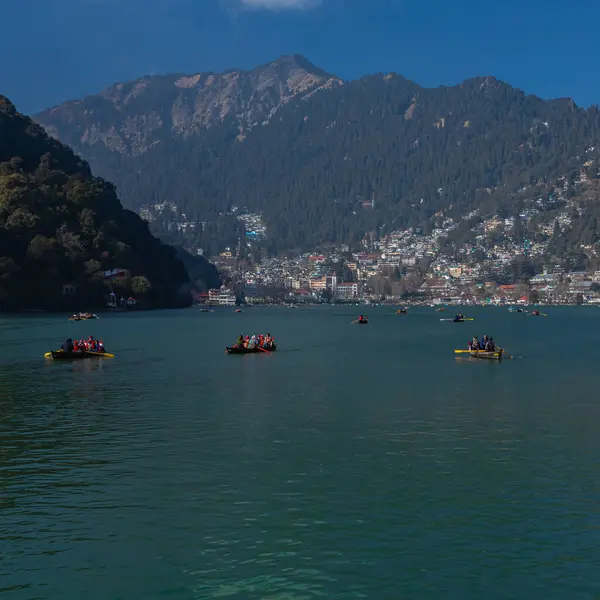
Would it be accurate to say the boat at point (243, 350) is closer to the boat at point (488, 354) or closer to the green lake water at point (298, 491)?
the boat at point (488, 354)

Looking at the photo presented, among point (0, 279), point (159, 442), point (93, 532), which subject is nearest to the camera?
point (93, 532)

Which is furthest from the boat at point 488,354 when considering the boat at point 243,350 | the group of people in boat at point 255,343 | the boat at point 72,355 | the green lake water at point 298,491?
the boat at point 72,355

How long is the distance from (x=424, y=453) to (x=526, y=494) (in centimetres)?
736

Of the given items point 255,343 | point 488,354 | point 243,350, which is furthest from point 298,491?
point 255,343

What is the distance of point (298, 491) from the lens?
29125 millimetres

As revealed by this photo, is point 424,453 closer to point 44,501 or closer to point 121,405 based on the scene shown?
point 44,501

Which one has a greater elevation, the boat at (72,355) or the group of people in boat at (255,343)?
the group of people in boat at (255,343)

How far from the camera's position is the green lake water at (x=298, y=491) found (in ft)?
69.1

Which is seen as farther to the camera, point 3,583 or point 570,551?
point 570,551

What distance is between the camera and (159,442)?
38.0 meters

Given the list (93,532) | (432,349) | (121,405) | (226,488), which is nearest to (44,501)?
(93,532)

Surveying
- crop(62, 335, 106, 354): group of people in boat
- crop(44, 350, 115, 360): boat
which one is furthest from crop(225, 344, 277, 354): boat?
crop(62, 335, 106, 354): group of people in boat

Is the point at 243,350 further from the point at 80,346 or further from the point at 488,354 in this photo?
the point at 488,354

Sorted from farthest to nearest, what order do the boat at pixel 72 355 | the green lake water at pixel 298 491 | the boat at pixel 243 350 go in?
the boat at pixel 243 350 → the boat at pixel 72 355 → the green lake water at pixel 298 491
